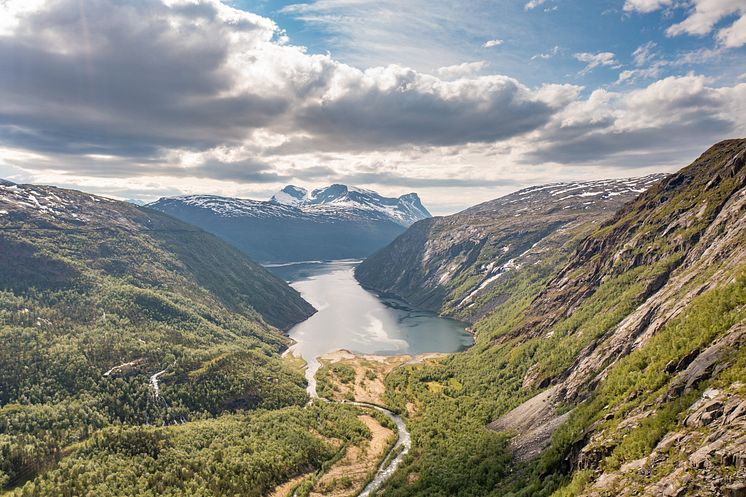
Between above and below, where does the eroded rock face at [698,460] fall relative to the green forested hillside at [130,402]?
above

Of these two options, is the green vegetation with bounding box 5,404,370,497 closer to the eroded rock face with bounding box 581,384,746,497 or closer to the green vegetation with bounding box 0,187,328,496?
the green vegetation with bounding box 0,187,328,496

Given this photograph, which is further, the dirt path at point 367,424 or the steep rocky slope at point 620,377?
the dirt path at point 367,424

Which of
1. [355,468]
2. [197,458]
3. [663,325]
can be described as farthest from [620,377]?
[197,458]

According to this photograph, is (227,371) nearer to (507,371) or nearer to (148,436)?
(148,436)

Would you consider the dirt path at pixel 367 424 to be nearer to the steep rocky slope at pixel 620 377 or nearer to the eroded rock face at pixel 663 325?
the steep rocky slope at pixel 620 377

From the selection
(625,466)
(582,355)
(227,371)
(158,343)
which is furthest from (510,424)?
(158,343)

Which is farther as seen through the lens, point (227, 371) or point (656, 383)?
point (227, 371)

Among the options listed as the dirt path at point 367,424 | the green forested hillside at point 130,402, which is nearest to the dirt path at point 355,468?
the dirt path at point 367,424

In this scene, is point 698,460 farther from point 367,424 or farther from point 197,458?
point 367,424

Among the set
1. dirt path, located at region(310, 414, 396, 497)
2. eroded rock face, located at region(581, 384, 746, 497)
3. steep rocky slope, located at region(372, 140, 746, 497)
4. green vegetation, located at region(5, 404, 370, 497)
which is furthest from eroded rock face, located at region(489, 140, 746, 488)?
green vegetation, located at region(5, 404, 370, 497)
